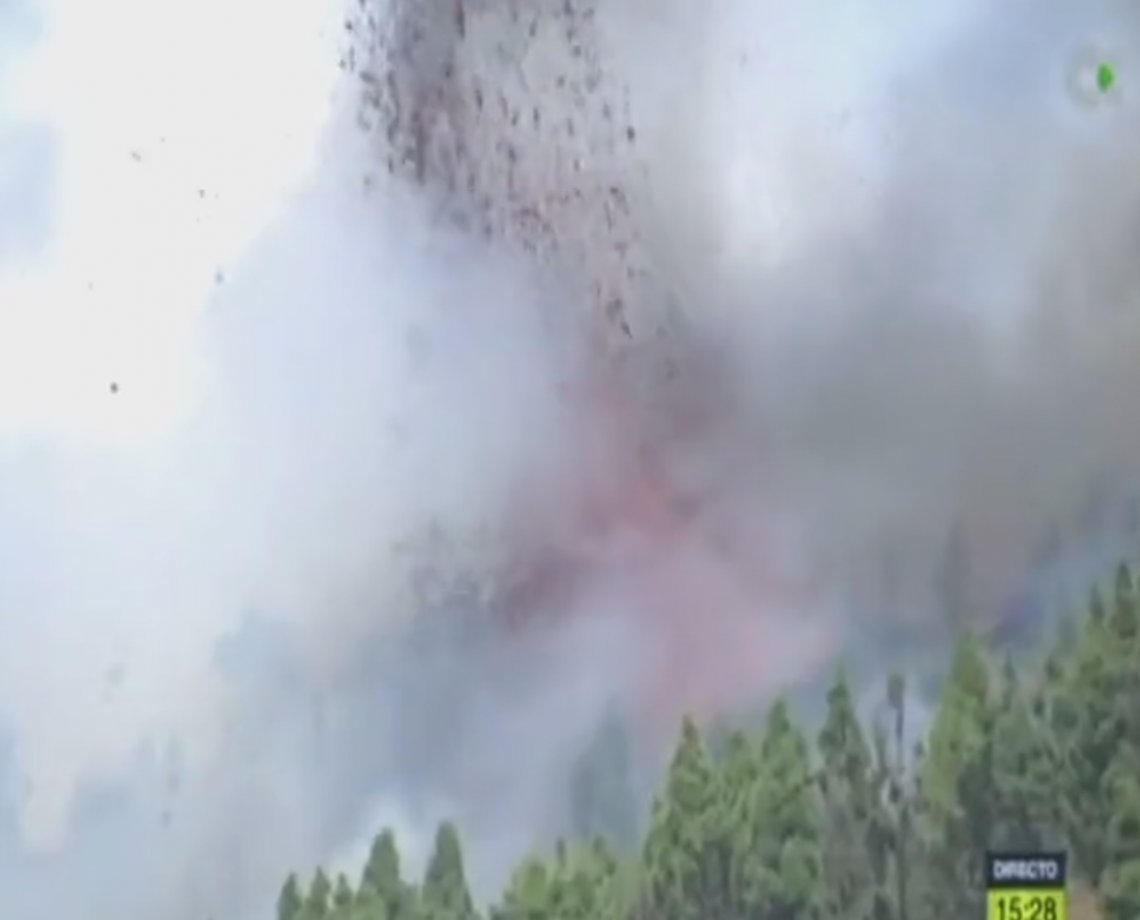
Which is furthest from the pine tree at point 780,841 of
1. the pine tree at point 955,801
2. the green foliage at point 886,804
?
the pine tree at point 955,801

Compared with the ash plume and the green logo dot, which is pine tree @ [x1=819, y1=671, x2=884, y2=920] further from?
the green logo dot

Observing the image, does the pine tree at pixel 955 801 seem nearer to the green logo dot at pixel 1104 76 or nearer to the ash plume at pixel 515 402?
the ash plume at pixel 515 402

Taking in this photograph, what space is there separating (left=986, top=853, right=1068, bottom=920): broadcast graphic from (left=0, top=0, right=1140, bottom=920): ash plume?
45 centimetres

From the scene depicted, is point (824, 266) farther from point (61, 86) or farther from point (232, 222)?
point (61, 86)

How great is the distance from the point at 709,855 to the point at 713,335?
95 centimetres

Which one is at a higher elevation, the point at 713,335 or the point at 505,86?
the point at 505,86

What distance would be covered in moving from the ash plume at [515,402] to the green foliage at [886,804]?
0.28ft

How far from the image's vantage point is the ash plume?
4879 mm

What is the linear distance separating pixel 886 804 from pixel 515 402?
1.00 m

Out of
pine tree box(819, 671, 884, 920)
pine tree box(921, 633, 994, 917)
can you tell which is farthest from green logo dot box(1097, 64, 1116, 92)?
pine tree box(819, 671, 884, 920)

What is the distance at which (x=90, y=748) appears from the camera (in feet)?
15.9

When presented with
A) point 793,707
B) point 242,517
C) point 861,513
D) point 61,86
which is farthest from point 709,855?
point 61,86

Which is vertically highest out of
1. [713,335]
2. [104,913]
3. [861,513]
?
[713,335]

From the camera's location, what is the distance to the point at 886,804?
200 inches
